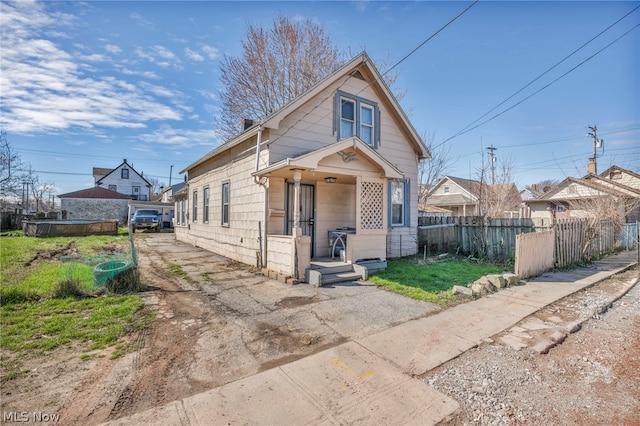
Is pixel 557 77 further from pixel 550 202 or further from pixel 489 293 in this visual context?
pixel 550 202

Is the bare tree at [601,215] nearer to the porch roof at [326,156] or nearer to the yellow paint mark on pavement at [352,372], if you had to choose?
the porch roof at [326,156]

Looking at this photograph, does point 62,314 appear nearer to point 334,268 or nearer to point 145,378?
point 145,378

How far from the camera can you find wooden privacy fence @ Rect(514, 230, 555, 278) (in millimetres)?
7383

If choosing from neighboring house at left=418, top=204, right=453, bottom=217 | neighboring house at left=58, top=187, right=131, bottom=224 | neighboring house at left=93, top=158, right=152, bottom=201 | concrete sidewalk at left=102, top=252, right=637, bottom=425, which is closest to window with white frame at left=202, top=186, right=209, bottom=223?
concrete sidewalk at left=102, top=252, right=637, bottom=425

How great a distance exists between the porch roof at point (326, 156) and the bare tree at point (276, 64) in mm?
11737

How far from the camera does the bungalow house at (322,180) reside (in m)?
7.69

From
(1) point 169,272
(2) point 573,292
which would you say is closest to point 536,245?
(2) point 573,292

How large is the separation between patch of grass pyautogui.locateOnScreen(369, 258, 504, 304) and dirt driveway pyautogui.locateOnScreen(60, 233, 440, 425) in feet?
1.63

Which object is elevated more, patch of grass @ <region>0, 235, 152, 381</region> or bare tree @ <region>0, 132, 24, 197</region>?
bare tree @ <region>0, 132, 24, 197</region>

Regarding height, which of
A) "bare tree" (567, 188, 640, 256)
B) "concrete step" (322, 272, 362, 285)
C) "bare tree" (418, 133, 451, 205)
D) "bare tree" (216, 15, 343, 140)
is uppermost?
"bare tree" (216, 15, 343, 140)

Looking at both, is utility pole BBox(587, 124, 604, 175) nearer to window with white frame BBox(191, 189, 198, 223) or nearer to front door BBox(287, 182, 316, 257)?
front door BBox(287, 182, 316, 257)

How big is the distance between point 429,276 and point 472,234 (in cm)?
470

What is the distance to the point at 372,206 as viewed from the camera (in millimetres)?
8227

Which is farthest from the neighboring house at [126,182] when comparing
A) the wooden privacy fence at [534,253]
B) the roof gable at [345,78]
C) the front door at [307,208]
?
the wooden privacy fence at [534,253]
